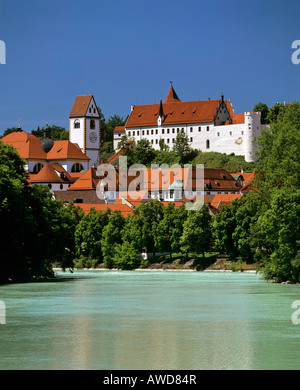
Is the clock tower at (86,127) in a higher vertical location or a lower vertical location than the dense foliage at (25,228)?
higher

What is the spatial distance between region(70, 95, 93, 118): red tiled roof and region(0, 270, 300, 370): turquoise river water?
120181mm

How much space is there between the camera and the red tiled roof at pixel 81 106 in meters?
174

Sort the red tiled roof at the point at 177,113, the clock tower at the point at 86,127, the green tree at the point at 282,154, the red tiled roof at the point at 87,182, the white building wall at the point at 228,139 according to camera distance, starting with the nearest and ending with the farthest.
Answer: the green tree at the point at 282,154 < the red tiled roof at the point at 87,182 < the white building wall at the point at 228,139 < the clock tower at the point at 86,127 < the red tiled roof at the point at 177,113

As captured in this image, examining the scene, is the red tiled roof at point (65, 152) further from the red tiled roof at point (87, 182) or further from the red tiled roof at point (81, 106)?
the red tiled roof at point (87, 182)

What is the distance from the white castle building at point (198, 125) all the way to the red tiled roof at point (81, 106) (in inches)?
502

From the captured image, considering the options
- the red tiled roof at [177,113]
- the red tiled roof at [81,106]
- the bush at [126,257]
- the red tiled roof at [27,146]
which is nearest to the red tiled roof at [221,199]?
the bush at [126,257]

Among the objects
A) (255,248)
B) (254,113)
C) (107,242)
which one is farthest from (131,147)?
(255,248)

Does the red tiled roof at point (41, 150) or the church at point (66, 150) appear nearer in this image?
the church at point (66, 150)

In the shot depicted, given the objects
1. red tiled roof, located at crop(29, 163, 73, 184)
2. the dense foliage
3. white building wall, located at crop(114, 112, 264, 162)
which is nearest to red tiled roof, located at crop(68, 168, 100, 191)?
red tiled roof, located at crop(29, 163, 73, 184)

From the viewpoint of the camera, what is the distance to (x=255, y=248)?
71312 mm

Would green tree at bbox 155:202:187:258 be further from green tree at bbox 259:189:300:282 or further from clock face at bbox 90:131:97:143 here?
clock face at bbox 90:131:97:143

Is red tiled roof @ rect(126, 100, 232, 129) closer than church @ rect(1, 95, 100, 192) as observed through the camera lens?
No

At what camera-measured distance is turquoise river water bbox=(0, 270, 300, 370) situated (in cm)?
2742
